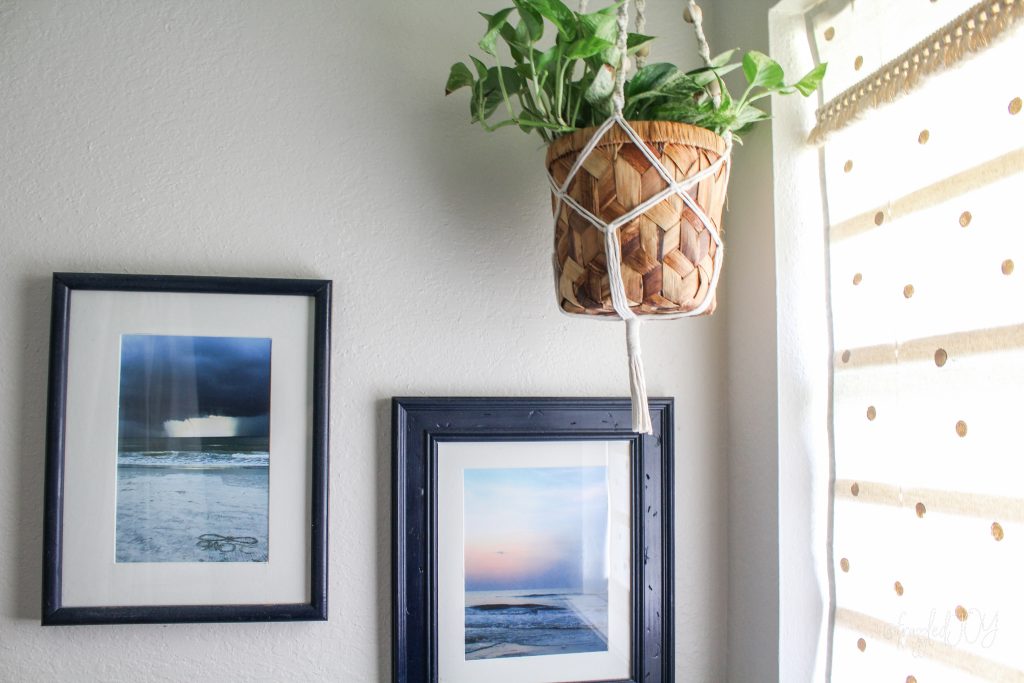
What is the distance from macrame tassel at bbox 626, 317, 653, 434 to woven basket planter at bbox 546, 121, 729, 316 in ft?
0.21

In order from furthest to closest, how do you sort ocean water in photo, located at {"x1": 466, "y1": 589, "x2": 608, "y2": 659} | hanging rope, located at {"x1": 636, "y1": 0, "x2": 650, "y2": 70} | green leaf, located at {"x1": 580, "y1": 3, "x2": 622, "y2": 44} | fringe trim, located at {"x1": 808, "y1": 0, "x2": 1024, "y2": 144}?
ocean water in photo, located at {"x1": 466, "y1": 589, "x2": 608, "y2": 659}, hanging rope, located at {"x1": 636, "y1": 0, "x2": 650, "y2": 70}, green leaf, located at {"x1": 580, "y1": 3, "x2": 622, "y2": 44}, fringe trim, located at {"x1": 808, "y1": 0, "x2": 1024, "y2": 144}

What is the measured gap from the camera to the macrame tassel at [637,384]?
0.92m

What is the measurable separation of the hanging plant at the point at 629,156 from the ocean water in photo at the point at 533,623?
1.30ft

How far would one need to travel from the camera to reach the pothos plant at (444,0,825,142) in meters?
0.83

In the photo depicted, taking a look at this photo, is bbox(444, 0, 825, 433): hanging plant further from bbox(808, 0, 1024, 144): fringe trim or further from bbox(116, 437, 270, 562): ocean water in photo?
bbox(116, 437, 270, 562): ocean water in photo

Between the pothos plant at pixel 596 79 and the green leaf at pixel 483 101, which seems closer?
the pothos plant at pixel 596 79

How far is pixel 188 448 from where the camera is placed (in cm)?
99

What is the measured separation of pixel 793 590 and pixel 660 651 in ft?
0.68

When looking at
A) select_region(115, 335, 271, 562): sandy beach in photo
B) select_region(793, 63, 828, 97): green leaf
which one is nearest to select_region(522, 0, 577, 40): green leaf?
select_region(793, 63, 828, 97): green leaf

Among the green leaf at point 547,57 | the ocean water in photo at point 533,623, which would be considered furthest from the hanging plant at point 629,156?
the ocean water in photo at point 533,623

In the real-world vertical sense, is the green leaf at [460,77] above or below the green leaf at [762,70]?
above

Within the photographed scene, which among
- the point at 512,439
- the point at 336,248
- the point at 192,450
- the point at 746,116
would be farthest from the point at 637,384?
the point at 192,450

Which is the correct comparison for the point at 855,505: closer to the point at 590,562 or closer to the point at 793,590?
the point at 793,590

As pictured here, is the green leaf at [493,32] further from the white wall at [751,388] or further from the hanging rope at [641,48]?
the white wall at [751,388]
